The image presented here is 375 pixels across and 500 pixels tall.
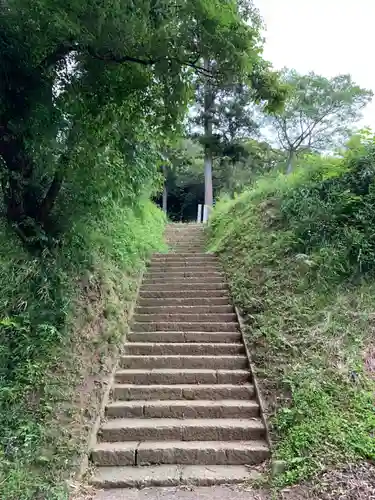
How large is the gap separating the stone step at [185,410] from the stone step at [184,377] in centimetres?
39

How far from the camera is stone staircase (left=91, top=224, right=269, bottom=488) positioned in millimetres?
3730

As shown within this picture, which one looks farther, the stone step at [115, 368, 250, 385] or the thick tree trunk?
the stone step at [115, 368, 250, 385]

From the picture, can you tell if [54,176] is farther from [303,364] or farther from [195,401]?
[303,364]

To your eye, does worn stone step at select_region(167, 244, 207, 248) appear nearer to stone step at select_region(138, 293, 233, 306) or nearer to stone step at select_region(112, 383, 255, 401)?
stone step at select_region(138, 293, 233, 306)

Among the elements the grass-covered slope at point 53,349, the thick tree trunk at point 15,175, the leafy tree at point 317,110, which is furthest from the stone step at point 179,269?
the leafy tree at point 317,110

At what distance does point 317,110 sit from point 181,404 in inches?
746

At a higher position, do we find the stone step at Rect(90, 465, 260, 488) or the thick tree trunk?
the thick tree trunk

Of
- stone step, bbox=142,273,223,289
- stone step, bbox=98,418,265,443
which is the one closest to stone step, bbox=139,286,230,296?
stone step, bbox=142,273,223,289

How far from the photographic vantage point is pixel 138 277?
293 inches

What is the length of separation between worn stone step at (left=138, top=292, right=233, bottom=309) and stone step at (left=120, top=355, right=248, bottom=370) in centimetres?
150

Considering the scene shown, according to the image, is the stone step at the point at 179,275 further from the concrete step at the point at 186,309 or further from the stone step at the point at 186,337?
the stone step at the point at 186,337

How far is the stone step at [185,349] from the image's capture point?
5.27 meters

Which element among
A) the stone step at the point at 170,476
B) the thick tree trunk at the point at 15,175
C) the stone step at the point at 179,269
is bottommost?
the stone step at the point at 170,476

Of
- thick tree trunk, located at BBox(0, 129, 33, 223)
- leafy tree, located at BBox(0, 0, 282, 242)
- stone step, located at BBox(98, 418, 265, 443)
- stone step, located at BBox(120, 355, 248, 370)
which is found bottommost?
stone step, located at BBox(98, 418, 265, 443)
